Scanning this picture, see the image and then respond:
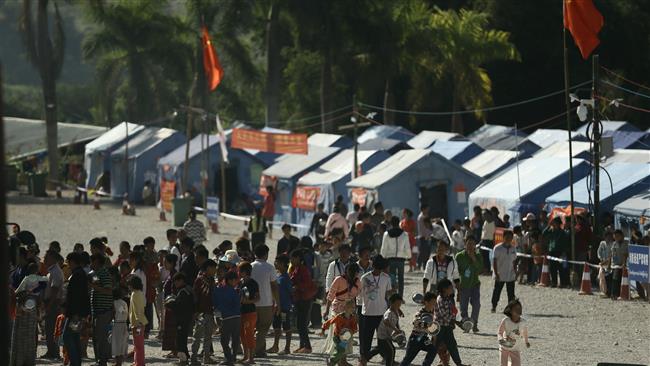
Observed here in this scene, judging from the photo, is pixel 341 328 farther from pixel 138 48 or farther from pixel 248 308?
pixel 138 48

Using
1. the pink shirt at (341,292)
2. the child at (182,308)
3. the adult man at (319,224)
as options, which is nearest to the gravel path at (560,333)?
the child at (182,308)

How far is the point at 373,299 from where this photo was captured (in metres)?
15.9

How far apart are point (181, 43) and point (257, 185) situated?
68.8ft

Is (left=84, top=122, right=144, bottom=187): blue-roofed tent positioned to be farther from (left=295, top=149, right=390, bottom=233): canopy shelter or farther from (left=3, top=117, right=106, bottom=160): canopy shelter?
(left=295, top=149, right=390, bottom=233): canopy shelter

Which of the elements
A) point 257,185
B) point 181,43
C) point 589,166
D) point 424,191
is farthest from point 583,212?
point 181,43

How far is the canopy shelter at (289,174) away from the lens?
40188 millimetres

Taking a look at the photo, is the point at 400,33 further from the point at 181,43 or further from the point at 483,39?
the point at 181,43

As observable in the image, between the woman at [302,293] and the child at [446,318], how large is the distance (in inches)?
108

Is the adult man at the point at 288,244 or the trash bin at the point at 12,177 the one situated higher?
the trash bin at the point at 12,177

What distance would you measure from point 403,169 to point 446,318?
1885cm

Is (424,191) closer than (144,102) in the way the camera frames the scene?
Yes

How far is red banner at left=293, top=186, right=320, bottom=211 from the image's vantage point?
37969mm

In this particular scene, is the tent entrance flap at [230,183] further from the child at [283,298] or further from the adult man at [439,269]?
the child at [283,298]

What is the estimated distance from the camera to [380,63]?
57.5 m
